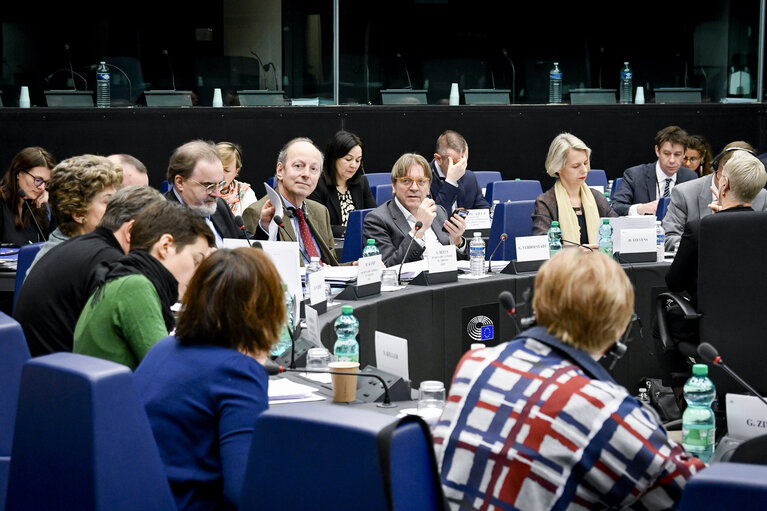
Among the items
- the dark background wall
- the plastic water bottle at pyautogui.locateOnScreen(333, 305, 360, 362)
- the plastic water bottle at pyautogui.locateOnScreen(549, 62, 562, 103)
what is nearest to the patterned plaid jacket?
the plastic water bottle at pyautogui.locateOnScreen(333, 305, 360, 362)

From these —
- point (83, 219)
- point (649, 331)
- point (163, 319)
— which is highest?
point (83, 219)

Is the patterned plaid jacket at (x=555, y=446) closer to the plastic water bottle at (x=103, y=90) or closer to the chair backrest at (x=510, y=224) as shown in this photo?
the chair backrest at (x=510, y=224)

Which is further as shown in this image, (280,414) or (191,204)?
(191,204)

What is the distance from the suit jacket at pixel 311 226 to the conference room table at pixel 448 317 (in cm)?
58

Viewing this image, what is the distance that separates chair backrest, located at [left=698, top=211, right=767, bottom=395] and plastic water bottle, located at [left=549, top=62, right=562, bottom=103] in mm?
6568

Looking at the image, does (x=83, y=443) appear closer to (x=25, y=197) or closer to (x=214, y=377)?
(x=214, y=377)

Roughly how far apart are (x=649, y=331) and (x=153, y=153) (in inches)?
183

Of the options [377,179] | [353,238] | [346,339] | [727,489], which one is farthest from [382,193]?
[727,489]

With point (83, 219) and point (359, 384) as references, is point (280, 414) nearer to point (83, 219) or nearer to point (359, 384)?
point (359, 384)

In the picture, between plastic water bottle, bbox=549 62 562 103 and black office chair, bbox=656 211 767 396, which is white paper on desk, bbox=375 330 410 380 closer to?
black office chair, bbox=656 211 767 396

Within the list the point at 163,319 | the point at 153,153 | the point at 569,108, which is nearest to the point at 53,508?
the point at 163,319

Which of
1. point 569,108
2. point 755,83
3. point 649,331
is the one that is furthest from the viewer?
point 755,83

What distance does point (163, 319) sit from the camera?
8.35 ft

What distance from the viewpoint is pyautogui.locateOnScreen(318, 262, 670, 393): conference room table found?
3865 mm
